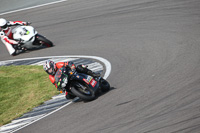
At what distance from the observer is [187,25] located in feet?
45.5

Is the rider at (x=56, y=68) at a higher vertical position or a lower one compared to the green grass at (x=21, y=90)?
higher

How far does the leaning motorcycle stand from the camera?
9.22 metres

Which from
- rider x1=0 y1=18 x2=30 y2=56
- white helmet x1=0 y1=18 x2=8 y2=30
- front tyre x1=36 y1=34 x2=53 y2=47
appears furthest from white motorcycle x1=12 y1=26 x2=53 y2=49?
→ white helmet x1=0 y1=18 x2=8 y2=30

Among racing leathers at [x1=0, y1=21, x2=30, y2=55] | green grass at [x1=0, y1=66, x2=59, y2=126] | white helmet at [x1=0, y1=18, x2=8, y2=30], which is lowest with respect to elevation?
green grass at [x1=0, y1=66, x2=59, y2=126]

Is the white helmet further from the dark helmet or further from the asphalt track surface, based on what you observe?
the dark helmet

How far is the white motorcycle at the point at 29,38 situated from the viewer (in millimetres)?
16016

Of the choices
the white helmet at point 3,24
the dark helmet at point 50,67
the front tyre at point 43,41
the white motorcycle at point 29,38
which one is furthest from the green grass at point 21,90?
the white helmet at point 3,24

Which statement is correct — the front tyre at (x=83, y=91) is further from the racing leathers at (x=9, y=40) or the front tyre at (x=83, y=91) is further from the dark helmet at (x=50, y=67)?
the racing leathers at (x=9, y=40)

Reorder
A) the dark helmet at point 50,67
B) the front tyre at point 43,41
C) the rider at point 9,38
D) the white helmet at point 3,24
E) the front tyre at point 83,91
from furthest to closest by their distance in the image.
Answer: the rider at point 9,38, the white helmet at point 3,24, the front tyre at point 43,41, the dark helmet at point 50,67, the front tyre at point 83,91

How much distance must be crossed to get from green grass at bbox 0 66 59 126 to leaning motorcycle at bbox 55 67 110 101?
189 centimetres

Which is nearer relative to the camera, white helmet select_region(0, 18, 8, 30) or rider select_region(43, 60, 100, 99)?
rider select_region(43, 60, 100, 99)

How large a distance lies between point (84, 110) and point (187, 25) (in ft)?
22.7

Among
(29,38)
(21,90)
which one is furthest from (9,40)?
(21,90)

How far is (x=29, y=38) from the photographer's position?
631 inches
